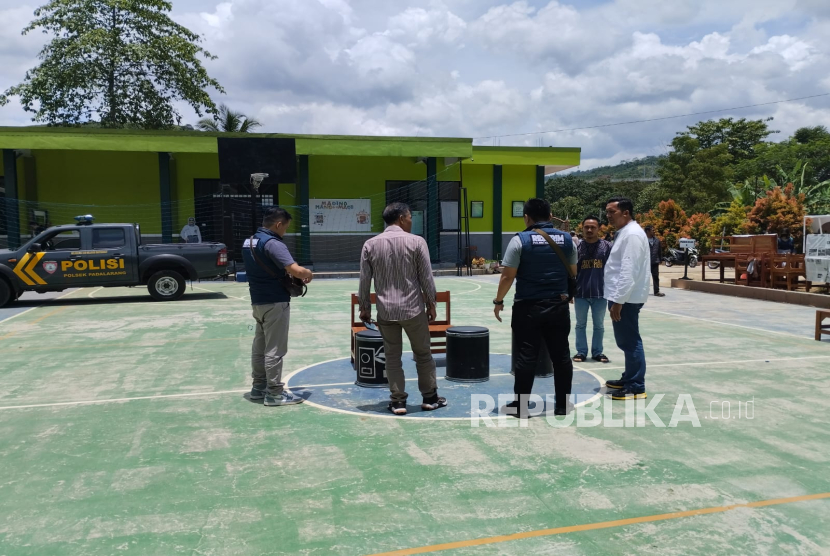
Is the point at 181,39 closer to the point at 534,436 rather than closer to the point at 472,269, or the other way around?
the point at 472,269

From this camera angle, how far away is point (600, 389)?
6.69m

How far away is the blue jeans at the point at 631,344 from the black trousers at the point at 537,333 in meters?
0.91

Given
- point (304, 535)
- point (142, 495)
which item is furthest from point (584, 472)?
point (142, 495)

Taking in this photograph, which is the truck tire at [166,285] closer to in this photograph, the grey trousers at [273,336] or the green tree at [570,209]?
the grey trousers at [273,336]

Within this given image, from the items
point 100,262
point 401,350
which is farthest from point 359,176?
point 401,350

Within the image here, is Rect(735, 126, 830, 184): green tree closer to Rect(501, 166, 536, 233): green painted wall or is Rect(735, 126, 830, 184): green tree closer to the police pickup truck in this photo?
Rect(501, 166, 536, 233): green painted wall

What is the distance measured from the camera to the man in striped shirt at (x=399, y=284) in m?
5.53

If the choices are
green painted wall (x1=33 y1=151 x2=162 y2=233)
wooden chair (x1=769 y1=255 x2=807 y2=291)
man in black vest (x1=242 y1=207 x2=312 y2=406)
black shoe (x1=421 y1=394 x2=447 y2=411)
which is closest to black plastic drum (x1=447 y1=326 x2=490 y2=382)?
black shoe (x1=421 y1=394 x2=447 y2=411)

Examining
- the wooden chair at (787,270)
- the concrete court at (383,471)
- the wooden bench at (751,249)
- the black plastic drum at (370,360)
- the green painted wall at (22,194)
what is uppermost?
the green painted wall at (22,194)

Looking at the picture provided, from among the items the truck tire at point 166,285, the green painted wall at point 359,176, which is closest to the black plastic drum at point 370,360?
the truck tire at point 166,285

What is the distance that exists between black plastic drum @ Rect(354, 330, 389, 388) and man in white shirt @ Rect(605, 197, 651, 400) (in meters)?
2.29

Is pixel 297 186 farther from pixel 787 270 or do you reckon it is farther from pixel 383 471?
pixel 383 471

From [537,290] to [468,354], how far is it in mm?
1739

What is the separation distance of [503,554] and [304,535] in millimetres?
1080
